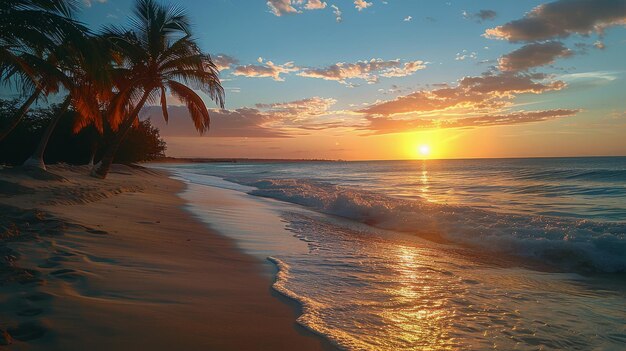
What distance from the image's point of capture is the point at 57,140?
79.6 ft

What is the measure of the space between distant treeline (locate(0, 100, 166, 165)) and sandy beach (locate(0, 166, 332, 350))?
59.1ft

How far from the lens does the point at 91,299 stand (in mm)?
3182

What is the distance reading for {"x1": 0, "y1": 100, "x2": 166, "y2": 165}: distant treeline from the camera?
72.5ft

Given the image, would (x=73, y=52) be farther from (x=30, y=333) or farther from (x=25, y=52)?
(x=30, y=333)

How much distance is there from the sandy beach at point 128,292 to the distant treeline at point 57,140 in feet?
59.1

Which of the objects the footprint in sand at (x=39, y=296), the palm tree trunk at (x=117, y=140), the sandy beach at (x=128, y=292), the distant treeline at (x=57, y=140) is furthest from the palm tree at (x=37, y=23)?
the distant treeline at (x=57, y=140)

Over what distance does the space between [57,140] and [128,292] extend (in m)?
25.7

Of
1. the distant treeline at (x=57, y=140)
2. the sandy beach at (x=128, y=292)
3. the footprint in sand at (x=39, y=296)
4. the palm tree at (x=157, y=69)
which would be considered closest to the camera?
the sandy beach at (x=128, y=292)

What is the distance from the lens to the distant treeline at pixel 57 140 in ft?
72.5

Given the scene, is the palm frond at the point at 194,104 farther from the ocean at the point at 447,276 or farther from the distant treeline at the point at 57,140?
the distant treeline at the point at 57,140

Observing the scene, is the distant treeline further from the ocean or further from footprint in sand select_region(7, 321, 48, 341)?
footprint in sand select_region(7, 321, 48, 341)

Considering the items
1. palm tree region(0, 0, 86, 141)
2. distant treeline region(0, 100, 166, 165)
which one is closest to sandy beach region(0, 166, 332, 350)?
palm tree region(0, 0, 86, 141)

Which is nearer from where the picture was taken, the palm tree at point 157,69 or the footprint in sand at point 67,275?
the footprint in sand at point 67,275

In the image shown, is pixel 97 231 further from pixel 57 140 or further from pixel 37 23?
pixel 57 140
